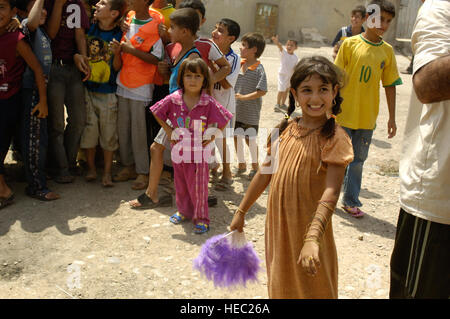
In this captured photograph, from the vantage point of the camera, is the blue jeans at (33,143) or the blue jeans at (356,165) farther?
the blue jeans at (356,165)

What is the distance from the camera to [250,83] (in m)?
5.18

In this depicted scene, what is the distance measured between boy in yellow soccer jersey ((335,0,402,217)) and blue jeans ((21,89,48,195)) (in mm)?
2739

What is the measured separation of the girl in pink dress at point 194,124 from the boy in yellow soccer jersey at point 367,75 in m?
1.23

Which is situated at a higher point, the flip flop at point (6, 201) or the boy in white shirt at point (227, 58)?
the boy in white shirt at point (227, 58)

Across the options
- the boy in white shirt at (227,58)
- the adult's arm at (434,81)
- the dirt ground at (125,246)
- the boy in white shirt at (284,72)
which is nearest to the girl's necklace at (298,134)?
the adult's arm at (434,81)

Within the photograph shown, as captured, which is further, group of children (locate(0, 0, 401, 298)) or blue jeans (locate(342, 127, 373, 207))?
blue jeans (locate(342, 127, 373, 207))

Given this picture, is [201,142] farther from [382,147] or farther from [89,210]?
[382,147]

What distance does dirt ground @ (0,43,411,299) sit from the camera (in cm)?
308

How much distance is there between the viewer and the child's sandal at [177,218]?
158 inches

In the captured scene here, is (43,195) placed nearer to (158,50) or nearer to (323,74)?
(158,50)

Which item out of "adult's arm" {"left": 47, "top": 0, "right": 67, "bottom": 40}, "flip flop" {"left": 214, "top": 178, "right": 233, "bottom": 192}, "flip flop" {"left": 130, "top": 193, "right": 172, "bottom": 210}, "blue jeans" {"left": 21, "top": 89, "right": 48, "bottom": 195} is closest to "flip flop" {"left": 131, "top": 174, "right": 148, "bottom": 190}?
"flip flop" {"left": 130, "top": 193, "right": 172, "bottom": 210}

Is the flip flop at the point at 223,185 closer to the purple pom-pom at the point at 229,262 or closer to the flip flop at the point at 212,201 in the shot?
the flip flop at the point at 212,201

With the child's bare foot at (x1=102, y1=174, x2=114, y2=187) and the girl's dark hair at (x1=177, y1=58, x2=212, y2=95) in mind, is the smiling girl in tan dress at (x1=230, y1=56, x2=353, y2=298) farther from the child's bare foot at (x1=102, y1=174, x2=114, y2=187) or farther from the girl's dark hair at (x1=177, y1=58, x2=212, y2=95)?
the child's bare foot at (x1=102, y1=174, x2=114, y2=187)

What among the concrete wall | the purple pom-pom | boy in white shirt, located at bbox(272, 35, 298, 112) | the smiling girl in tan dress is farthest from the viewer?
the concrete wall
